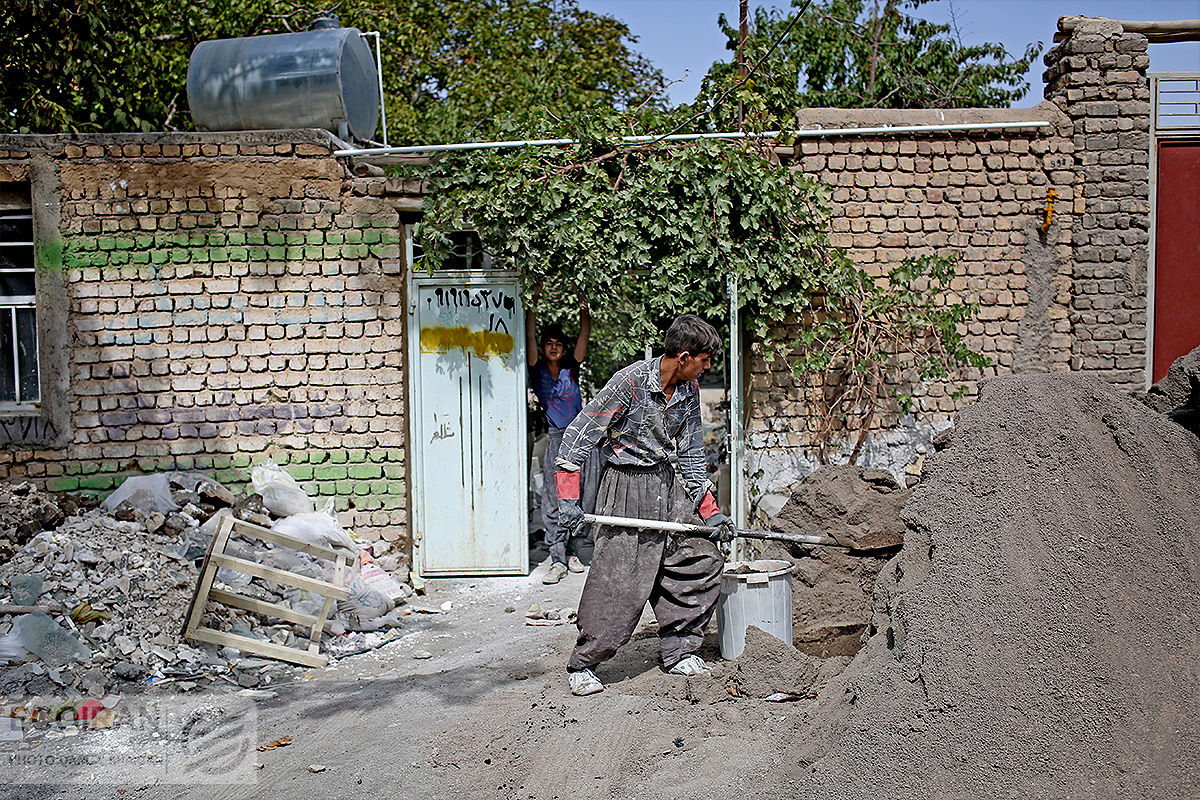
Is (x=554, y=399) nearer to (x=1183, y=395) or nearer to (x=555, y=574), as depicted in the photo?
(x=555, y=574)

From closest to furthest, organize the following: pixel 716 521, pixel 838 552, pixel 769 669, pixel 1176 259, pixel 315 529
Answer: pixel 769 669 < pixel 716 521 < pixel 838 552 < pixel 315 529 < pixel 1176 259

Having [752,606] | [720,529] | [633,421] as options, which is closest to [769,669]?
[752,606]

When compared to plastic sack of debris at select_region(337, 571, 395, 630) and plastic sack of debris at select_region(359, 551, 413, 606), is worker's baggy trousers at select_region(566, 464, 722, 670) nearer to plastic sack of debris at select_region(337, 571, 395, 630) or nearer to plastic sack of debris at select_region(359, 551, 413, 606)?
plastic sack of debris at select_region(337, 571, 395, 630)

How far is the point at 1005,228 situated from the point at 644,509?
14.0ft

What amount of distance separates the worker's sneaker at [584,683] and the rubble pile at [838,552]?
1.11 meters

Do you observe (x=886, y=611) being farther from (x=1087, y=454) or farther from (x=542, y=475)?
(x=542, y=475)

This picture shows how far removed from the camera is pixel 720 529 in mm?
4711

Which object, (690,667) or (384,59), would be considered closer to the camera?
(690,667)

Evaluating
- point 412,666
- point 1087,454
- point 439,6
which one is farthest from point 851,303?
point 439,6

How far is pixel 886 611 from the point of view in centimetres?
417

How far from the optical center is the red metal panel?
7.45 meters

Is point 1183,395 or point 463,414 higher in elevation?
point 1183,395

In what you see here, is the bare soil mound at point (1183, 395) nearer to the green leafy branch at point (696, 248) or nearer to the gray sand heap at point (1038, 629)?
the gray sand heap at point (1038, 629)

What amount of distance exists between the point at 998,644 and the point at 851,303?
4059 millimetres
